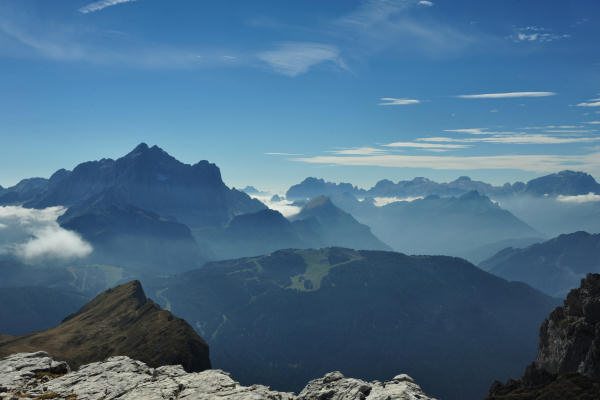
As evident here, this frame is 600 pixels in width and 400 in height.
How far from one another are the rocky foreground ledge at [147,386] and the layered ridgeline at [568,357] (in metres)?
36.7

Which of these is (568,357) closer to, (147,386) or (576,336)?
(576,336)

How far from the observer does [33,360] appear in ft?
357

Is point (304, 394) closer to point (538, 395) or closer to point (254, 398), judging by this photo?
point (254, 398)

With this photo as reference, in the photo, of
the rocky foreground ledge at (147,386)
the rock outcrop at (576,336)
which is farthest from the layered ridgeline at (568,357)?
the rocky foreground ledge at (147,386)

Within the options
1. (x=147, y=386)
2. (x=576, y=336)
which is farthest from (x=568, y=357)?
(x=147, y=386)

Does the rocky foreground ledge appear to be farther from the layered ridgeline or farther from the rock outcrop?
the rock outcrop

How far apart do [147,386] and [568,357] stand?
449 feet

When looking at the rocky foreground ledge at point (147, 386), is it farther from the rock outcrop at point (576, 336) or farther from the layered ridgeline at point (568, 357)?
the rock outcrop at point (576, 336)

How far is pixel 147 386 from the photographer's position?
85.9 m

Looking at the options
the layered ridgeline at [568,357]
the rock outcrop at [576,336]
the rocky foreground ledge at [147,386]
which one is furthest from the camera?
the rock outcrop at [576,336]

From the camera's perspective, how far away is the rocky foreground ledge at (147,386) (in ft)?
258

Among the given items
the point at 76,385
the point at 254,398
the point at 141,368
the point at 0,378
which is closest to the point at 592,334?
the point at 254,398

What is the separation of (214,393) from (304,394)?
89.9ft

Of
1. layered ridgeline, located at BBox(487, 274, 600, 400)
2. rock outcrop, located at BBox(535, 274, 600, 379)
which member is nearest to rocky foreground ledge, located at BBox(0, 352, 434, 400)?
layered ridgeline, located at BBox(487, 274, 600, 400)
